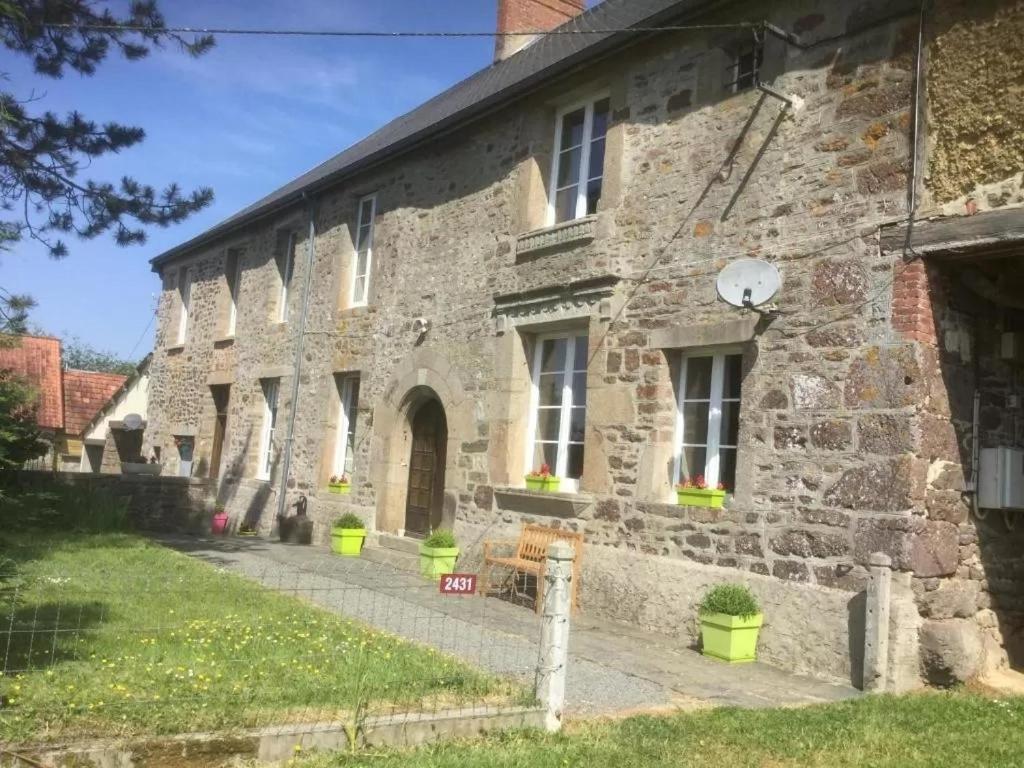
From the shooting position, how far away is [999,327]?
7.20 meters

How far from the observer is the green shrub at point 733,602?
6973 millimetres

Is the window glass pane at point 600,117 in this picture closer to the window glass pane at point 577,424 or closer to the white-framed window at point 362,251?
the window glass pane at point 577,424

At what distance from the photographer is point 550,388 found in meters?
9.98

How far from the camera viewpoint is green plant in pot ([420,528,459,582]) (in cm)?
1030

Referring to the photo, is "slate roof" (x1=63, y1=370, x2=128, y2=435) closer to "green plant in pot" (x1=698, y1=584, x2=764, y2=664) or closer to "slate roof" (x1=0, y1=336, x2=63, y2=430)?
"slate roof" (x1=0, y1=336, x2=63, y2=430)

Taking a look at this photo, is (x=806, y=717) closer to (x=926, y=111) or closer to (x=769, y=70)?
(x=926, y=111)

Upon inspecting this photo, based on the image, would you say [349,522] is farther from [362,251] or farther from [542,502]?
[362,251]

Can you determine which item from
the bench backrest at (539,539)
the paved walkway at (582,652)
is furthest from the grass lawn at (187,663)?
the bench backrest at (539,539)

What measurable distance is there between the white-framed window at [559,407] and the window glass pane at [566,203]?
1336 mm

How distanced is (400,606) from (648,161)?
4.81m

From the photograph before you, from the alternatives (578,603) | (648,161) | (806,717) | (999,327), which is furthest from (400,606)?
(999,327)

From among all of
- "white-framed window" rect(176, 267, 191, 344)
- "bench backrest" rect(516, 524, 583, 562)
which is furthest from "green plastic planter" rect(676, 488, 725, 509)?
"white-framed window" rect(176, 267, 191, 344)

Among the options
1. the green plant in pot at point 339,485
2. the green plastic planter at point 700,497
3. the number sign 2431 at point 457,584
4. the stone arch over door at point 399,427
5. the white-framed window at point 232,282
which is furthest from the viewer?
the white-framed window at point 232,282

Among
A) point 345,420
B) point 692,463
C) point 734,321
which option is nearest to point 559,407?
point 692,463
